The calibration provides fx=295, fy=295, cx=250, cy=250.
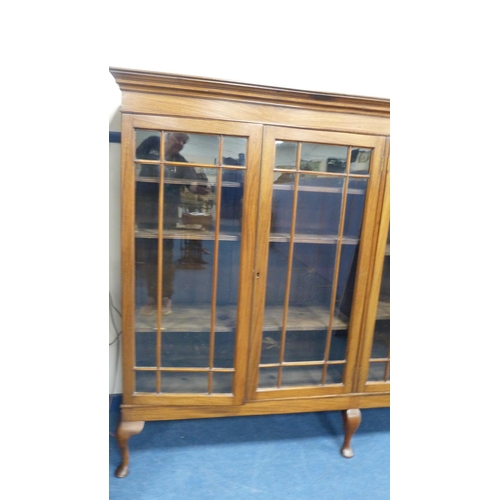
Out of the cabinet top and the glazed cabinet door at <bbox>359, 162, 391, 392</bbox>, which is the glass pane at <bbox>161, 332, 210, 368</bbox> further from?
the cabinet top

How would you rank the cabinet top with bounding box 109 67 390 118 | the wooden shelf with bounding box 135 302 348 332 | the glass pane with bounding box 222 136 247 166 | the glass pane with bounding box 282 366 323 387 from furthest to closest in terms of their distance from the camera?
the glass pane with bounding box 282 366 323 387
the wooden shelf with bounding box 135 302 348 332
the glass pane with bounding box 222 136 247 166
the cabinet top with bounding box 109 67 390 118

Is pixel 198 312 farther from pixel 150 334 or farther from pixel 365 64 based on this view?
pixel 365 64

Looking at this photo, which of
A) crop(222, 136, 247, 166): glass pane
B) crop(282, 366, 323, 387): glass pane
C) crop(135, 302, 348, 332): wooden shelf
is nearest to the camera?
crop(222, 136, 247, 166): glass pane

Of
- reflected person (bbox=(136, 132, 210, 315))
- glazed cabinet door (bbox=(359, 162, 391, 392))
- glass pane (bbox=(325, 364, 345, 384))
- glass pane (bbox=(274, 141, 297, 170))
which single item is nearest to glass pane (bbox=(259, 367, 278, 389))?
glass pane (bbox=(325, 364, 345, 384))

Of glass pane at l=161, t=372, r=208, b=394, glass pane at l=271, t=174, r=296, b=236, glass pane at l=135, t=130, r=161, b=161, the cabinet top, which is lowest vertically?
glass pane at l=161, t=372, r=208, b=394

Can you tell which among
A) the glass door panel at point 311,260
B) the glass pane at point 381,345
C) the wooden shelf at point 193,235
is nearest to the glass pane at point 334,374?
the glass door panel at point 311,260

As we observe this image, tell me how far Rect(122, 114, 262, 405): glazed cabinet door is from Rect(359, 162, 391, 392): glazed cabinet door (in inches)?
19.7

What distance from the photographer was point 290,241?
1137 mm

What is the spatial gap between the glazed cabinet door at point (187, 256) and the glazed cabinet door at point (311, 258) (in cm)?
7

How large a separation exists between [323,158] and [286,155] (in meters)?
0.15

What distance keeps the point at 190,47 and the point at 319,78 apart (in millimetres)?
599

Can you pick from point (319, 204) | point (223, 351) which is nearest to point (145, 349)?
point (223, 351)

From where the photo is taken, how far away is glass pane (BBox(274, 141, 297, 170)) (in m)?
1.05

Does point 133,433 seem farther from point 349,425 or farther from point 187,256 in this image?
point 349,425
